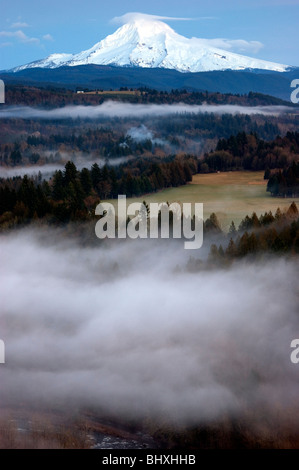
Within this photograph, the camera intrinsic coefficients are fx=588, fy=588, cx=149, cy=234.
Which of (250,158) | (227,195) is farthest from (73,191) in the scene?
(250,158)

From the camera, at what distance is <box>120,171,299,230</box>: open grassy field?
12612 cm

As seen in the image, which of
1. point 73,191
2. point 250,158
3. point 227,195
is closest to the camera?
point 73,191

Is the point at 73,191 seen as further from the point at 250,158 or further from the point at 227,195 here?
the point at 250,158

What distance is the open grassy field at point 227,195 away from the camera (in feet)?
414

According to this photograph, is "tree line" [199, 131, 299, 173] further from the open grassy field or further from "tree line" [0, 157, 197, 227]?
"tree line" [0, 157, 197, 227]

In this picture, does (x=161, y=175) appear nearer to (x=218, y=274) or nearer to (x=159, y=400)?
(x=218, y=274)

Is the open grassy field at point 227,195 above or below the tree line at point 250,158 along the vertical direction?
below

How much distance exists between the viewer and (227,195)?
145 metres

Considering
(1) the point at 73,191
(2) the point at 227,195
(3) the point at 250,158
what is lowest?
(2) the point at 227,195

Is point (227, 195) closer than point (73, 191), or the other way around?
point (73, 191)

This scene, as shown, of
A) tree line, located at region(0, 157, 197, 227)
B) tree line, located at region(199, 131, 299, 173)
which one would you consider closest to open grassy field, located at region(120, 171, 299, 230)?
tree line, located at region(0, 157, 197, 227)

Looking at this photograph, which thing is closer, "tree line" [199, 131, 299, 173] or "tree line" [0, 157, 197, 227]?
"tree line" [0, 157, 197, 227]

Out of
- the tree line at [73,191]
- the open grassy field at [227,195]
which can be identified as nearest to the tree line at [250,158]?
the open grassy field at [227,195]

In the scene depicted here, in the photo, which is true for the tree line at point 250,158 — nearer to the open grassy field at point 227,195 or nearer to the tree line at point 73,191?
the open grassy field at point 227,195
